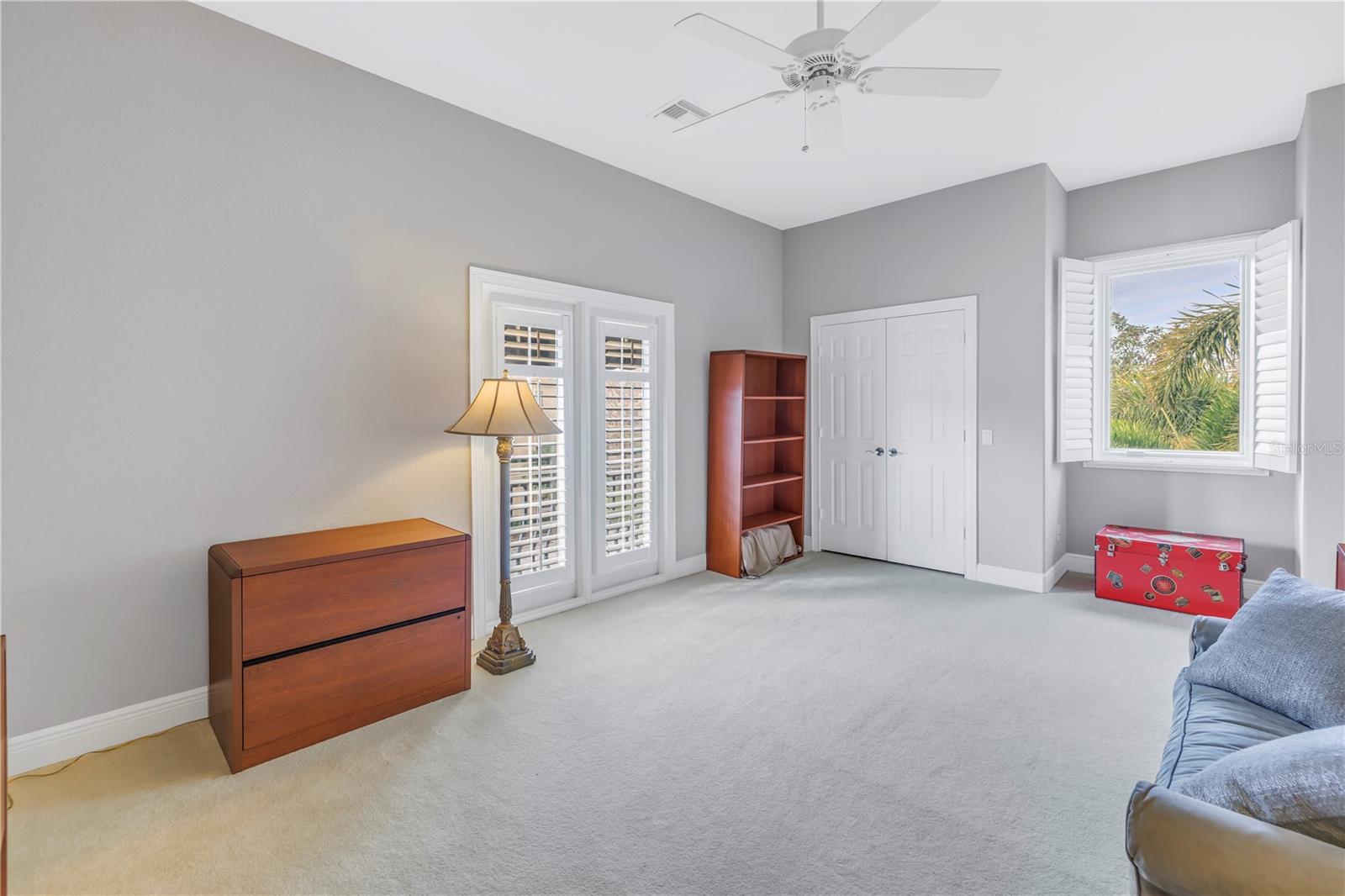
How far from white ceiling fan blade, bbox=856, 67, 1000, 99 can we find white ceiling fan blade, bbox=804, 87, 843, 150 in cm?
12

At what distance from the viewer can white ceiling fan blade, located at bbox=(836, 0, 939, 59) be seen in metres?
1.79

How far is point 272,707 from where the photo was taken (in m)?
2.21

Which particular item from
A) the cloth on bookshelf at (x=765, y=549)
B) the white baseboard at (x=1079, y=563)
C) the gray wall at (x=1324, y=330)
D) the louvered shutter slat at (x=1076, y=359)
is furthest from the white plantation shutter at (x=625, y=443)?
the gray wall at (x=1324, y=330)

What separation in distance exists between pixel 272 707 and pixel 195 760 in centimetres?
36

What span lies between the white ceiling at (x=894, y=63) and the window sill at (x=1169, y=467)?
1.98 m

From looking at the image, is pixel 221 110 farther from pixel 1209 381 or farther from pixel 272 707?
pixel 1209 381

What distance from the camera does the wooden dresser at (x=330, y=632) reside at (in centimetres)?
217

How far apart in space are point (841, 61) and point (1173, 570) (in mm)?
3686

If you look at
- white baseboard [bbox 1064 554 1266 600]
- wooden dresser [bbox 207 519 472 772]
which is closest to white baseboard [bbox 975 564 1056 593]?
white baseboard [bbox 1064 554 1266 600]

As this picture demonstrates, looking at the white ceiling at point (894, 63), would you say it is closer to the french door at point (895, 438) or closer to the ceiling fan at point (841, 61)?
the ceiling fan at point (841, 61)

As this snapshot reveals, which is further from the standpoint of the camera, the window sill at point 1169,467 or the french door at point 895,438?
the french door at point 895,438

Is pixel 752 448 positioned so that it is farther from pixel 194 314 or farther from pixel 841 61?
pixel 194 314

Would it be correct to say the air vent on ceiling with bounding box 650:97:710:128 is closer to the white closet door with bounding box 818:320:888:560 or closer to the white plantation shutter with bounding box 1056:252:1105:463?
the white closet door with bounding box 818:320:888:560

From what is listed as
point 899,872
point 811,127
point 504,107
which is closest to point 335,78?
A: point 504,107
